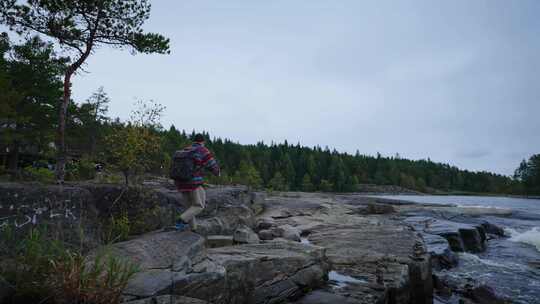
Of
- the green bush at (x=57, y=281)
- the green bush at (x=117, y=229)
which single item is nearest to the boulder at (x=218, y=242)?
the green bush at (x=117, y=229)

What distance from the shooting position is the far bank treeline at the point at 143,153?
13168mm

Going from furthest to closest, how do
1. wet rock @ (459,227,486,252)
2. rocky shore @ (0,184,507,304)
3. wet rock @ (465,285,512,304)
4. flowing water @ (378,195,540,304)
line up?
1. wet rock @ (459,227,486,252)
2. flowing water @ (378,195,540,304)
3. wet rock @ (465,285,512,304)
4. rocky shore @ (0,184,507,304)

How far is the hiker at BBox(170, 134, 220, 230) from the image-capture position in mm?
7105

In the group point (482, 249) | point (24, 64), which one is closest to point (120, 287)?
point (482, 249)

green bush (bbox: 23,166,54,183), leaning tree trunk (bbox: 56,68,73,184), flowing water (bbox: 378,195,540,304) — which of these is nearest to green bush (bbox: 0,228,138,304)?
green bush (bbox: 23,166,54,183)

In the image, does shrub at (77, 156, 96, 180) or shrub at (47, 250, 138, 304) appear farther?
shrub at (77, 156, 96, 180)

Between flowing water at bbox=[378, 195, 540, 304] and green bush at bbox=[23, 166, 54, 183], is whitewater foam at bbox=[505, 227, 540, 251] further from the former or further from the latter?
green bush at bbox=[23, 166, 54, 183]

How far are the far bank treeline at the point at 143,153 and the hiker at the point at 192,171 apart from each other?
17.7ft

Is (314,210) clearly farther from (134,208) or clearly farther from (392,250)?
(134,208)

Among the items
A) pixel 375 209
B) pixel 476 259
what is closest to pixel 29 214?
pixel 476 259

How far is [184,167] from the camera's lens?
7.11 meters

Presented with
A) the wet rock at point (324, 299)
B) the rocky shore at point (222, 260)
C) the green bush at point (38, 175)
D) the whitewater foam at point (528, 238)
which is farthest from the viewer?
the whitewater foam at point (528, 238)

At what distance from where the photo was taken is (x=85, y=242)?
6.59 meters

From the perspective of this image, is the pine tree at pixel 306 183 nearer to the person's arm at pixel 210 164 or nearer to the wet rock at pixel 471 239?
the wet rock at pixel 471 239
